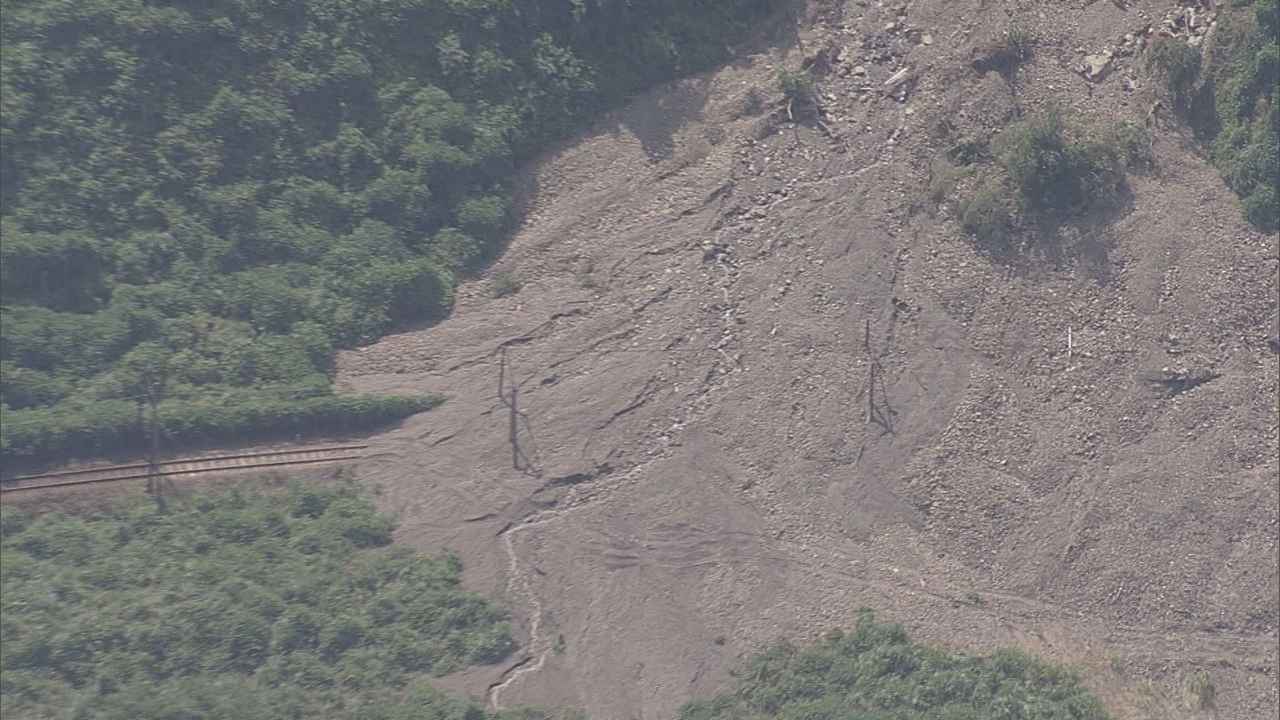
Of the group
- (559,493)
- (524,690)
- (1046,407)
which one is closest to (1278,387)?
(1046,407)

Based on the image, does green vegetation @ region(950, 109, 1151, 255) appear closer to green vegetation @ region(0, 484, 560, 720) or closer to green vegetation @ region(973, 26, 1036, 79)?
green vegetation @ region(973, 26, 1036, 79)

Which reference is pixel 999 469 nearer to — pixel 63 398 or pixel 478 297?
pixel 478 297

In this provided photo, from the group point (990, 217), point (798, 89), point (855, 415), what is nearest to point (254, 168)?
point (798, 89)

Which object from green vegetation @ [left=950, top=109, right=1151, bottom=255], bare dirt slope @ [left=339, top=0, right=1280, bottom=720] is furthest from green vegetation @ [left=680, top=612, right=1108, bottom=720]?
green vegetation @ [left=950, top=109, right=1151, bottom=255]

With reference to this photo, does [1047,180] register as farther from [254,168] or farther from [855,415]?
[254,168]

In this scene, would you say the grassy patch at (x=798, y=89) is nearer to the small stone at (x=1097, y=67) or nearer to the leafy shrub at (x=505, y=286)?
the small stone at (x=1097, y=67)

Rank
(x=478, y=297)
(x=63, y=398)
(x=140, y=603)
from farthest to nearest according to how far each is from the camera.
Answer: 1. (x=478, y=297)
2. (x=63, y=398)
3. (x=140, y=603)

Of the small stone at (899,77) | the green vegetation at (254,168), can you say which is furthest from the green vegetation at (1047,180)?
the green vegetation at (254,168)
